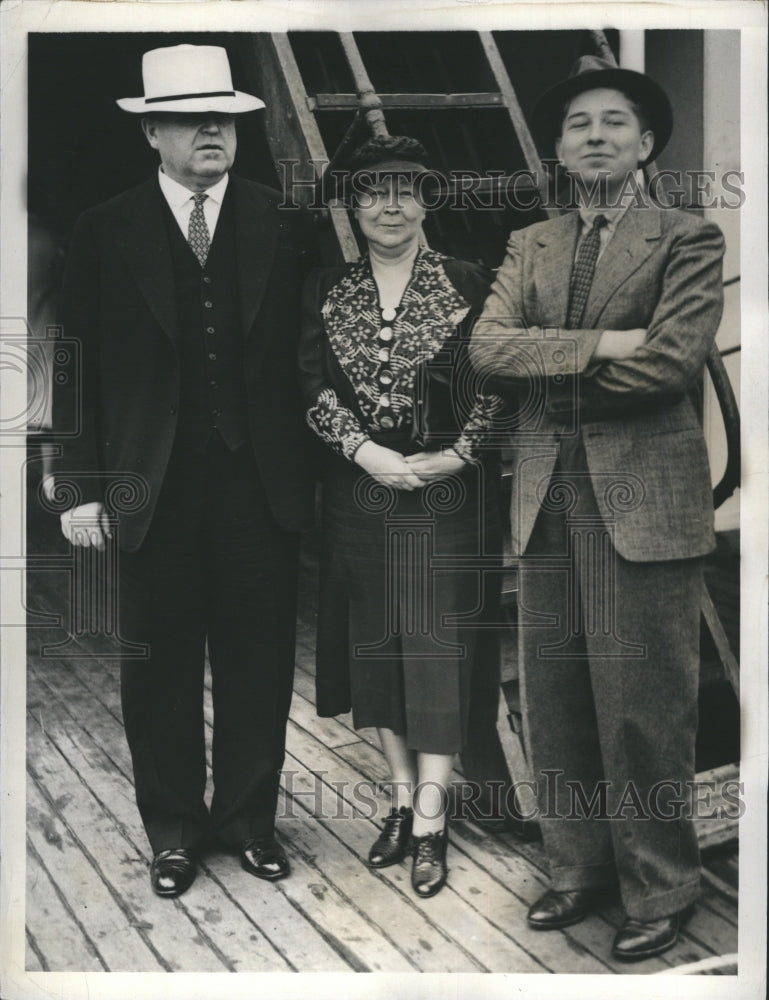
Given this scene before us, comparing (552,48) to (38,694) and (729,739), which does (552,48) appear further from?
(38,694)

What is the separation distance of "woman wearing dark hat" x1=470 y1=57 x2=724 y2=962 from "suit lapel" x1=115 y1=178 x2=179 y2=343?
35.8 inches

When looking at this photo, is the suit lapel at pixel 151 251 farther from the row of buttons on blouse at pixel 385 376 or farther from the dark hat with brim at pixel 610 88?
the dark hat with brim at pixel 610 88

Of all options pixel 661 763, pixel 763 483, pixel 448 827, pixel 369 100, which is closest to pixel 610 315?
pixel 763 483

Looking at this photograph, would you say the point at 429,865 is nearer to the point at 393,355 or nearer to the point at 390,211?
the point at 393,355

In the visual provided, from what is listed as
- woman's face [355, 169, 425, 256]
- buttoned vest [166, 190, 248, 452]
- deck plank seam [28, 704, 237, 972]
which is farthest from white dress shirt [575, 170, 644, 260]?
deck plank seam [28, 704, 237, 972]

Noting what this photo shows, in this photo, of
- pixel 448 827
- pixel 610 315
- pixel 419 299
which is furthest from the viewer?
pixel 448 827

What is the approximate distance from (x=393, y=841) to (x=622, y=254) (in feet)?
6.17

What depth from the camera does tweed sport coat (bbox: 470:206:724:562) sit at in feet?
10.1

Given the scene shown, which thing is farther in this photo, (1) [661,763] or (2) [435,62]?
(2) [435,62]

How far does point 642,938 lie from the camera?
3248 millimetres

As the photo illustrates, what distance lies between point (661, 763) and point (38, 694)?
1981 mm

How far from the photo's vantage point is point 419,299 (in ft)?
10.9

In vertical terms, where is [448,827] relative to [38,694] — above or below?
below

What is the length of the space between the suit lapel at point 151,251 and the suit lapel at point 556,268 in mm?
1072
